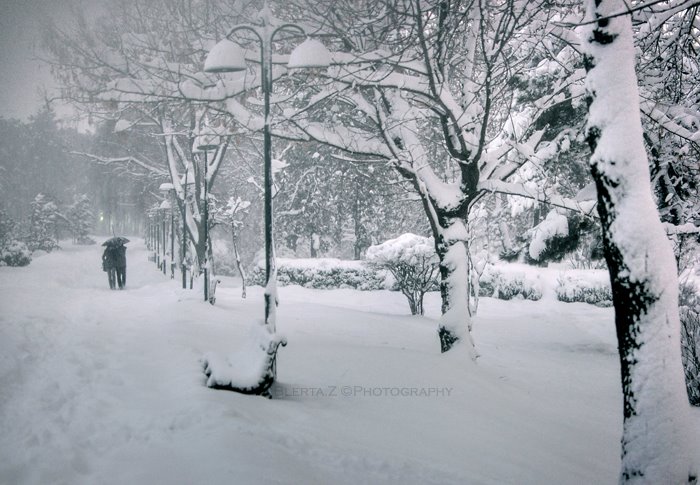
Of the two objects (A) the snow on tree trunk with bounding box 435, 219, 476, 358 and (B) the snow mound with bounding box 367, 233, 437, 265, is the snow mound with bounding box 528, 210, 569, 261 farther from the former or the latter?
(B) the snow mound with bounding box 367, 233, 437, 265

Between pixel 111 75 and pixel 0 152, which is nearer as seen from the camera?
pixel 111 75

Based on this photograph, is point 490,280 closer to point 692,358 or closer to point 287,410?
point 692,358

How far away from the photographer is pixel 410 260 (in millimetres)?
14273

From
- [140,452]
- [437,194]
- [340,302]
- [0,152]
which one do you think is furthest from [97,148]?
[0,152]

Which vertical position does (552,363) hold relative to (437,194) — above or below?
below

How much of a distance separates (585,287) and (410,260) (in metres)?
7.13

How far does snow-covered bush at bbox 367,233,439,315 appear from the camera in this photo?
14188 mm

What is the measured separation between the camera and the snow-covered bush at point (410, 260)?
46.5ft

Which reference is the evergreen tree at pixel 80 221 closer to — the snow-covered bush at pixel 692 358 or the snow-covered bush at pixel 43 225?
the snow-covered bush at pixel 43 225

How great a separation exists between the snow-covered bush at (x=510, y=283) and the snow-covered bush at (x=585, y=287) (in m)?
0.86

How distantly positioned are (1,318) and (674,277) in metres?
10.4

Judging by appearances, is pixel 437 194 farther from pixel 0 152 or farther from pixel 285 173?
pixel 0 152

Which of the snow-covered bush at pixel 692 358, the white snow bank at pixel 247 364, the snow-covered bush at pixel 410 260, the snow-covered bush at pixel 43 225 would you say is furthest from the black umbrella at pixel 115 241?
the snow-covered bush at pixel 43 225

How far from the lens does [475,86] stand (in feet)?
24.3
